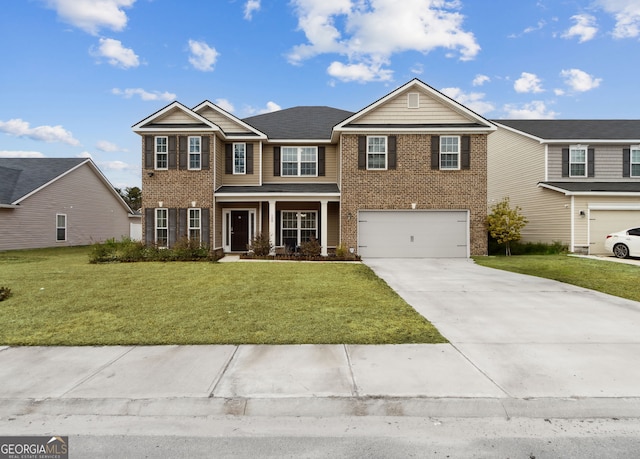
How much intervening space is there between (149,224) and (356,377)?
15.1 m

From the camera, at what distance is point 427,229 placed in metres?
16.2

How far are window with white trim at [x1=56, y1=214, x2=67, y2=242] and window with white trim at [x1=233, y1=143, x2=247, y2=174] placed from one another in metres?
14.8

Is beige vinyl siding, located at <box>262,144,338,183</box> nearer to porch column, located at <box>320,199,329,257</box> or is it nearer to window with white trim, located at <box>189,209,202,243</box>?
porch column, located at <box>320,199,329,257</box>

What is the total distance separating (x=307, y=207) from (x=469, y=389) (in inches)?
579

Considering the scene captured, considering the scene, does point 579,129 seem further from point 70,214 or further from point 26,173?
point 26,173

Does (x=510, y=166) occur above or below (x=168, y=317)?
above

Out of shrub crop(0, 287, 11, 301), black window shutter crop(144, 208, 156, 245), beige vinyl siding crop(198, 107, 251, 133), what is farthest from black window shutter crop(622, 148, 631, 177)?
shrub crop(0, 287, 11, 301)

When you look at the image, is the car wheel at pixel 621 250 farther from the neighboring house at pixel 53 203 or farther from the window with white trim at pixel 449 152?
the neighboring house at pixel 53 203

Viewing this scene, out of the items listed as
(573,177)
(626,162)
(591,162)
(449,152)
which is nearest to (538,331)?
(449,152)

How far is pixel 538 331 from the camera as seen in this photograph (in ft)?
18.1

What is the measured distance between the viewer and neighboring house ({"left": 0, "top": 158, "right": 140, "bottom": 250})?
67.9 feet

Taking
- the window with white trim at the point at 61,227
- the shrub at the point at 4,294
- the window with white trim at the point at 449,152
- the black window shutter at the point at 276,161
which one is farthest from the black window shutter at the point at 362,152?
the window with white trim at the point at 61,227

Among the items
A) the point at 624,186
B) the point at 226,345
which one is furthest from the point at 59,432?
the point at 624,186

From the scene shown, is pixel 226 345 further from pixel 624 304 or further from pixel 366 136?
pixel 366 136
